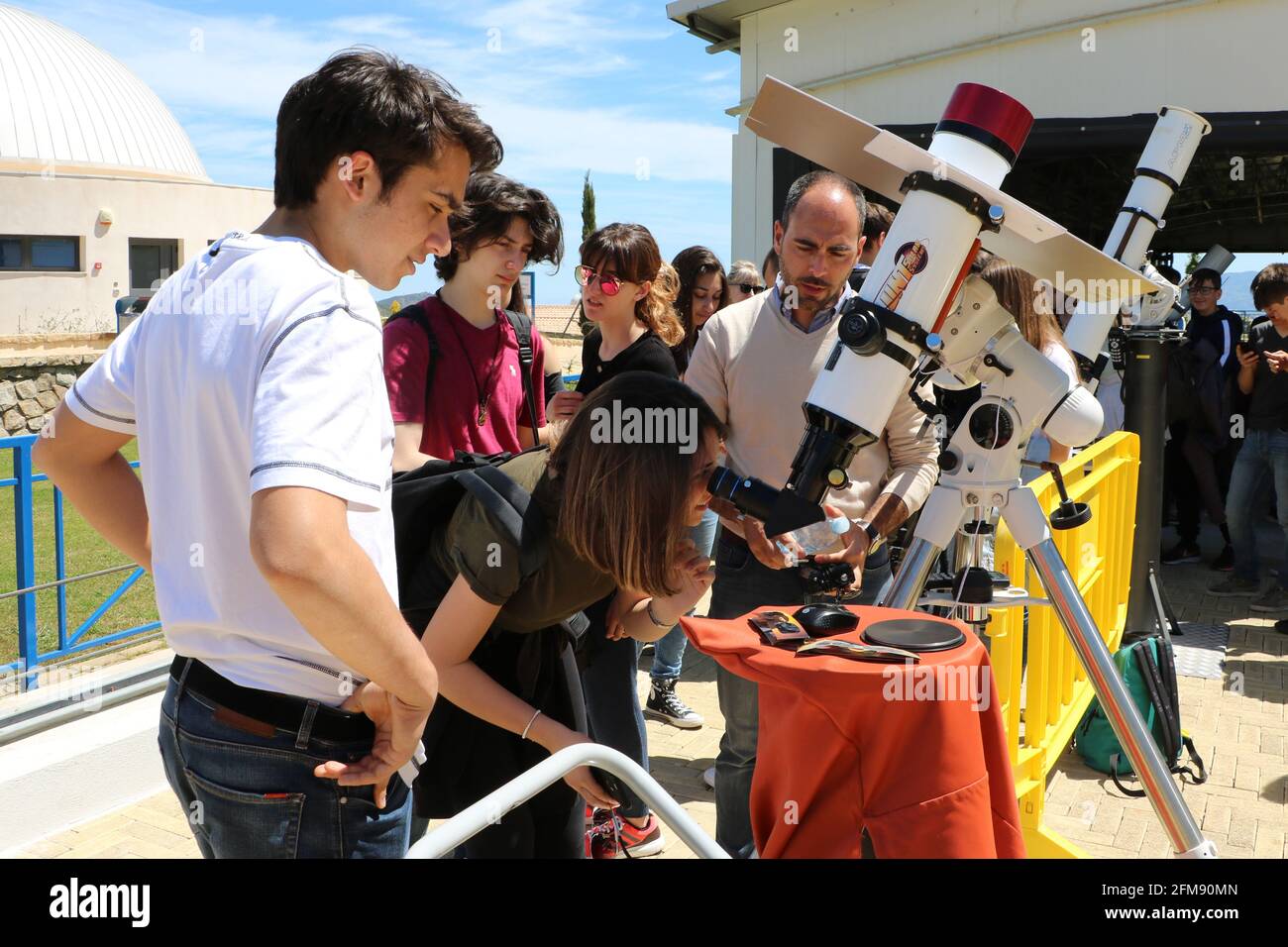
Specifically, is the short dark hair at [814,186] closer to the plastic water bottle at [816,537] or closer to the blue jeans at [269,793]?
the plastic water bottle at [816,537]

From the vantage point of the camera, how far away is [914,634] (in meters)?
1.94

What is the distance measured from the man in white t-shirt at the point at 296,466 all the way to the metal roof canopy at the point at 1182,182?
676cm

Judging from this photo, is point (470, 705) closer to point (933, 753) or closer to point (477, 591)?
point (477, 591)

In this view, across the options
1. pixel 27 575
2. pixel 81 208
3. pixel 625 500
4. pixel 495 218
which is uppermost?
pixel 81 208

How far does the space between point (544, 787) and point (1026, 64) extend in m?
7.87

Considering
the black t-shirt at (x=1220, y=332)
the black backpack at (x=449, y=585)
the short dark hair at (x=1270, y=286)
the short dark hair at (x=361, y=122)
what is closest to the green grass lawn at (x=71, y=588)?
the black backpack at (x=449, y=585)

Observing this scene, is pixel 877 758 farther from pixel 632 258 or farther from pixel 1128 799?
pixel 1128 799

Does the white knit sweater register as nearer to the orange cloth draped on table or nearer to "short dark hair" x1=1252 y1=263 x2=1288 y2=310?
the orange cloth draped on table

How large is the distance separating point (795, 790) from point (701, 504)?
60 centimetres

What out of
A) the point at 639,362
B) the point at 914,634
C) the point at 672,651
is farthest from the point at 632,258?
the point at 914,634

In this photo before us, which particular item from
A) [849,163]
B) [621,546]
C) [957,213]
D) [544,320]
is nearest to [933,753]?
[621,546]

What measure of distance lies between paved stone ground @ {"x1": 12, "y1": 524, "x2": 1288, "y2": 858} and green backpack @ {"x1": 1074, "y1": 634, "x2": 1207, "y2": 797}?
0.24ft

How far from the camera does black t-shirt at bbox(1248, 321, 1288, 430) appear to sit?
6.92 metres

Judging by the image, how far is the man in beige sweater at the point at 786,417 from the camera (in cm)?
301
